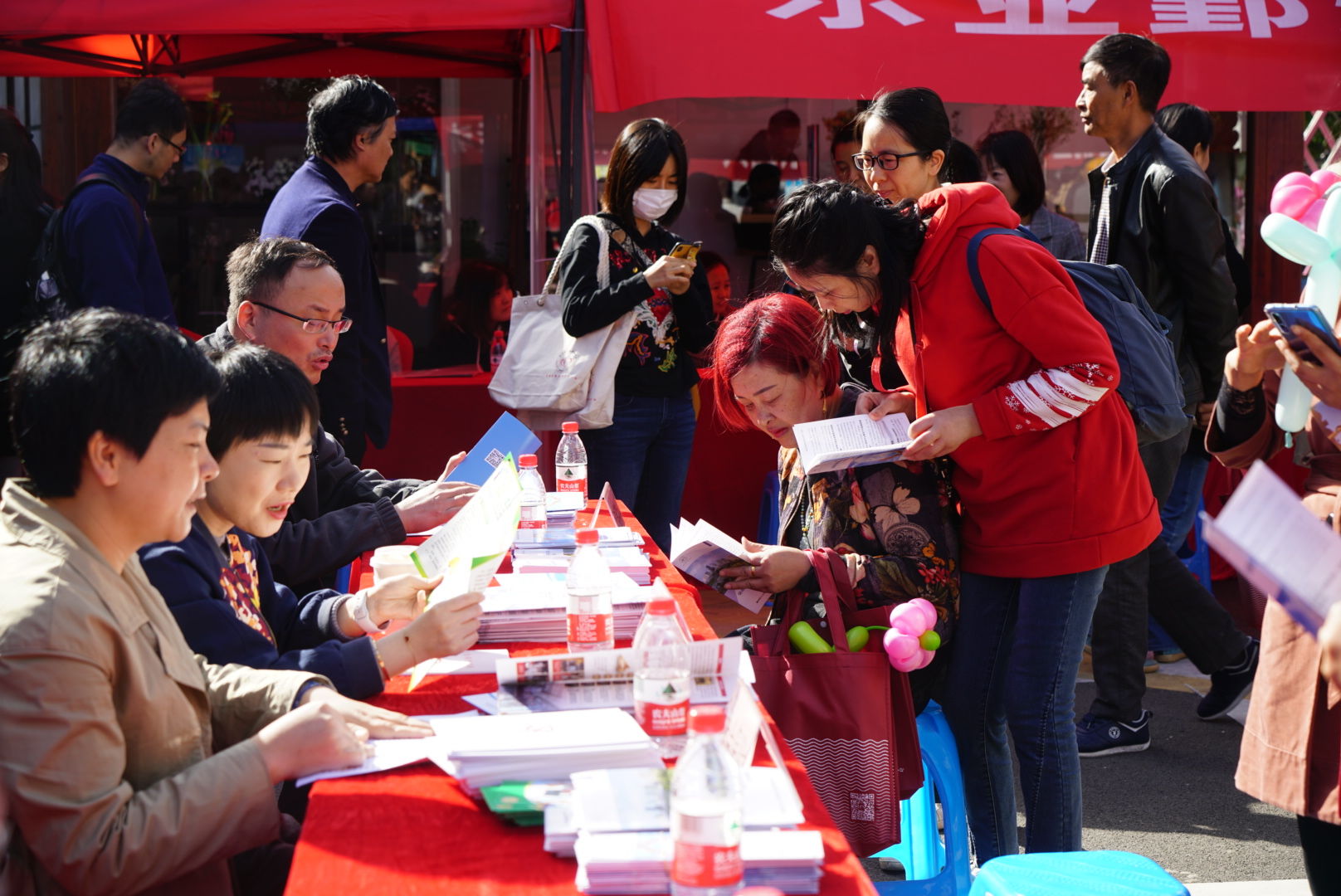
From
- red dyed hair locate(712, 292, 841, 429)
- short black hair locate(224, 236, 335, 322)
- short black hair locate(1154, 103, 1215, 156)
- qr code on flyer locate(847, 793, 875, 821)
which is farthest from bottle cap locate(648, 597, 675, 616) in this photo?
short black hair locate(1154, 103, 1215, 156)

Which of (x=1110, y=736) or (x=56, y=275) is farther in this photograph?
(x=56, y=275)

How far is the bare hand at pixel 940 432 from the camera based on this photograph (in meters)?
2.36

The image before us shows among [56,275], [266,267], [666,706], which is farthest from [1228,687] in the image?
[56,275]

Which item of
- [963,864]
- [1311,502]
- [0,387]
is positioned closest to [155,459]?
[963,864]

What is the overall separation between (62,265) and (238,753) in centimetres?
297

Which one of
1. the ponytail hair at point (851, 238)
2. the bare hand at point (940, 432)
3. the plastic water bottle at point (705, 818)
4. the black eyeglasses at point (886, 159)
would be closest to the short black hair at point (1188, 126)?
the black eyeglasses at point (886, 159)

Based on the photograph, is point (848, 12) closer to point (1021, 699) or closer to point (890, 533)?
point (890, 533)

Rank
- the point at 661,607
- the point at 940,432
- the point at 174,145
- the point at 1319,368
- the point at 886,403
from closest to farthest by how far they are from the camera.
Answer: the point at 661,607, the point at 1319,368, the point at 940,432, the point at 886,403, the point at 174,145

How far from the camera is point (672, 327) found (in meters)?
4.32

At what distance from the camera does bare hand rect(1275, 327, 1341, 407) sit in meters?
1.86

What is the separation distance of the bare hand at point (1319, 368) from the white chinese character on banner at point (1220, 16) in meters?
3.81

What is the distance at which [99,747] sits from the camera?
142 cm

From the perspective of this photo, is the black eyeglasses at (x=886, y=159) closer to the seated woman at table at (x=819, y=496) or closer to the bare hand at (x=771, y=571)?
the seated woman at table at (x=819, y=496)

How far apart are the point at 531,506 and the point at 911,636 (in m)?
1.22
